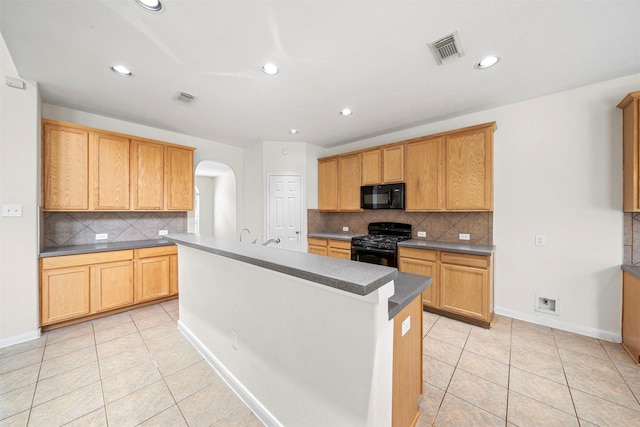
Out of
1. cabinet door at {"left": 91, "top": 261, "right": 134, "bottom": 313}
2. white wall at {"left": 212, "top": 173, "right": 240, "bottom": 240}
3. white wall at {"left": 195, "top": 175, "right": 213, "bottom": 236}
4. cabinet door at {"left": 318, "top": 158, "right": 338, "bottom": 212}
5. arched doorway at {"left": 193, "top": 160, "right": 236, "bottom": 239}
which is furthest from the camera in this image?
white wall at {"left": 195, "top": 175, "right": 213, "bottom": 236}

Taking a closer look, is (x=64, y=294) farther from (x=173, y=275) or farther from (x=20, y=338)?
(x=173, y=275)

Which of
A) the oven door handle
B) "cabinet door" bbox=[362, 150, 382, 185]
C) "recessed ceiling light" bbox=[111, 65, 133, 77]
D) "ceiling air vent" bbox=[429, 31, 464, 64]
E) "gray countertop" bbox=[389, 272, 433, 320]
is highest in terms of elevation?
"recessed ceiling light" bbox=[111, 65, 133, 77]

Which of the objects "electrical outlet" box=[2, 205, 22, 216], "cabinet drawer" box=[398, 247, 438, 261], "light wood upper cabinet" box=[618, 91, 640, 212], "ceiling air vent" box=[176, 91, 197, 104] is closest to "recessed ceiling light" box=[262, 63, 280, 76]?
"ceiling air vent" box=[176, 91, 197, 104]

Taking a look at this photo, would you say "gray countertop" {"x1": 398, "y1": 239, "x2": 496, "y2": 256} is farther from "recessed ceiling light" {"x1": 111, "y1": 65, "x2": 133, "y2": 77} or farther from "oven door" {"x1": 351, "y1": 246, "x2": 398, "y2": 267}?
"recessed ceiling light" {"x1": 111, "y1": 65, "x2": 133, "y2": 77}

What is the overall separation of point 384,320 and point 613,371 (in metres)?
2.51

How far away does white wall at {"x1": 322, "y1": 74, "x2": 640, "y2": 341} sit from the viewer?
8.01 feet

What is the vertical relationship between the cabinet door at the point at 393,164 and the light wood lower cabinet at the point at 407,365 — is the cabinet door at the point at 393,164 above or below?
above

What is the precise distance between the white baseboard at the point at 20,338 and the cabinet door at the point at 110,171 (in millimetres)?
1453

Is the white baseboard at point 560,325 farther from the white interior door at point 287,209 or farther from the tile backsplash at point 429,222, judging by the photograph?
the white interior door at point 287,209

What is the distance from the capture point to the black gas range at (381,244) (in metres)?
3.37

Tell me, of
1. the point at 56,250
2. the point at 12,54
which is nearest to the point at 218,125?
the point at 12,54

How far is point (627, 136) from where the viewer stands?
2.29m

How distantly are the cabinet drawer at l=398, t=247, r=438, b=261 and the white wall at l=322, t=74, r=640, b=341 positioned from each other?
2.86 ft

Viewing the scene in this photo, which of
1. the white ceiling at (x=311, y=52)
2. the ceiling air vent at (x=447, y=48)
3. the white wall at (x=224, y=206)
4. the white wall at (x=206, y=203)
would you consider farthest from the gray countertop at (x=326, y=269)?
the white wall at (x=206, y=203)
